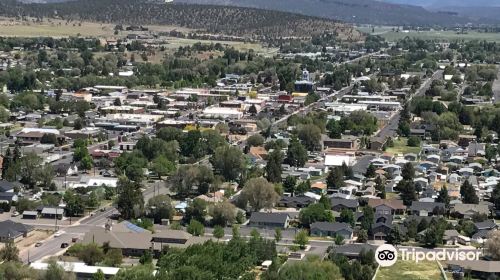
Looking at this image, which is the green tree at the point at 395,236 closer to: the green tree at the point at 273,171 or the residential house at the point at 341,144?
the green tree at the point at 273,171

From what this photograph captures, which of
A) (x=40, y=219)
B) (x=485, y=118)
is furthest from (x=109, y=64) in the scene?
(x=40, y=219)

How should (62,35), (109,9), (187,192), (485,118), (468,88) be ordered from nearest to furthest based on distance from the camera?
(187,192)
(485,118)
(468,88)
(62,35)
(109,9)

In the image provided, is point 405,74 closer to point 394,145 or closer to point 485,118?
point 485,118

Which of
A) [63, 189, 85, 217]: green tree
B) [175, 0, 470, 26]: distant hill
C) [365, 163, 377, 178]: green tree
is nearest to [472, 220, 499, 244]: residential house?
[365, 163, 377, 178]: green tree

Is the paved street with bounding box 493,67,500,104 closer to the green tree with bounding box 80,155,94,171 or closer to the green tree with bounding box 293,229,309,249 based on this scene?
the green tree with bounding box 80,155,94,171

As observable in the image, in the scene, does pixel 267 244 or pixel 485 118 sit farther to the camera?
pixel 485 118

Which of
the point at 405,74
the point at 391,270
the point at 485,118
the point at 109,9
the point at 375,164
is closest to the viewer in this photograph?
the point at 391,270

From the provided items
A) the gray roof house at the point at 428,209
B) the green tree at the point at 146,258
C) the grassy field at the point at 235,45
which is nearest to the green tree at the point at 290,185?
the gray roof house at the point at 428,209
